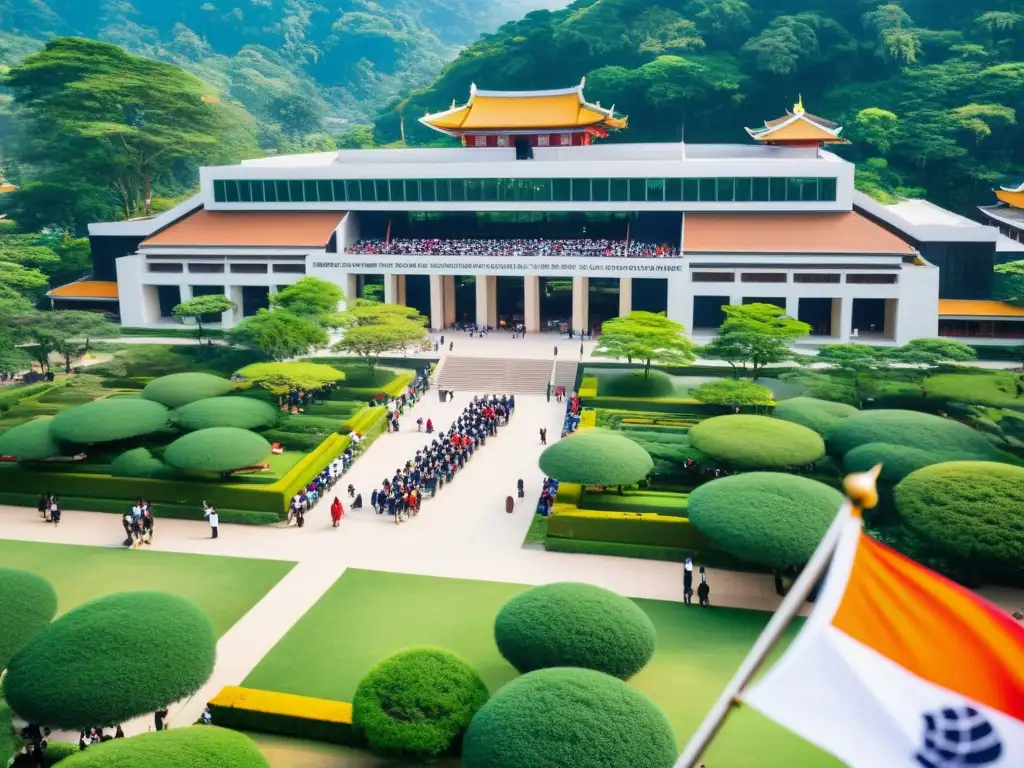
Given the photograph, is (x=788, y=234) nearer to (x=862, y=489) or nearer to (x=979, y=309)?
(x=979, y=309)

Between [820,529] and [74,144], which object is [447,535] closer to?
[820,529]

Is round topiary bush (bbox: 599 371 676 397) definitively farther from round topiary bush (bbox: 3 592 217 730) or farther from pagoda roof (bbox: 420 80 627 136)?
round topiary bush (bbox: 3 592 217 730)

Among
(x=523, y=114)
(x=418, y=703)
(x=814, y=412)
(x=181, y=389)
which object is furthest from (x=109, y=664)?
(x=523, y=114)

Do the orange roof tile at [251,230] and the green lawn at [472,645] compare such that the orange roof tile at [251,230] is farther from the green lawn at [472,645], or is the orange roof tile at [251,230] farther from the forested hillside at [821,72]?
the forested hillside at [821,72]

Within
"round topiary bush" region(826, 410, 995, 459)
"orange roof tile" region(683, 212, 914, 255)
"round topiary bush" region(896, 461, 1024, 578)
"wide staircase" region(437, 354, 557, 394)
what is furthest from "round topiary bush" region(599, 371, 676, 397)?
"round topiary bush" region(896, 461, 1024, 578)

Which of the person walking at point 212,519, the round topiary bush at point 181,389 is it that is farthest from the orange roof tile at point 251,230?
the person walking at point 212,519
